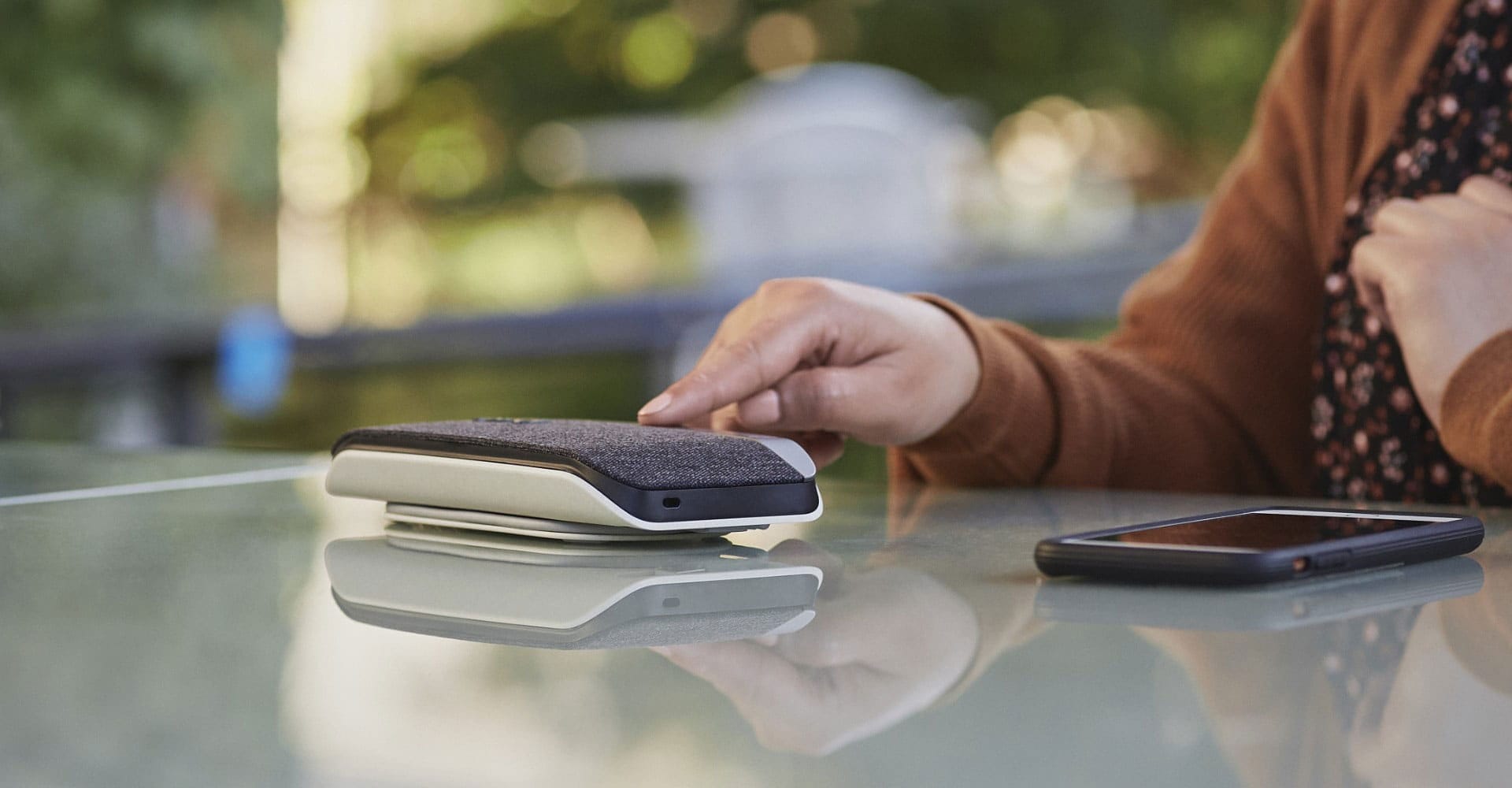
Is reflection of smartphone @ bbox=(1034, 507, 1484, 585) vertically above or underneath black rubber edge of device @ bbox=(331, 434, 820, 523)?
above

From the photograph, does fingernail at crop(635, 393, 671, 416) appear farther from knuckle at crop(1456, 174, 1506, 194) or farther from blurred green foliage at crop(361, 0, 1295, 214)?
blurred green foliage at crop(361, 0, 1295, 214)

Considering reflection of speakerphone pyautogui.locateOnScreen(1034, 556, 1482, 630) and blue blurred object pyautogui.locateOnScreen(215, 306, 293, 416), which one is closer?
reflection of speakerphone pyautogui.locateOnScreen(1034, 556, 1482, 630)

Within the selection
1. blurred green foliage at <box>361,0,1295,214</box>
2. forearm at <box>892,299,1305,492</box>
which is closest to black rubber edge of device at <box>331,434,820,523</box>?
forearm at <box>892,299,1305,492</box>

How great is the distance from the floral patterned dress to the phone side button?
1.51ft

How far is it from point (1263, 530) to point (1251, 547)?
0.15 ft

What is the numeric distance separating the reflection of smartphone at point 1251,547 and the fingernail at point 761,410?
23 centimetres

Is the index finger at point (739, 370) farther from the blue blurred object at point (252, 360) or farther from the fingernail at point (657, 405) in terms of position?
the blue blurred object at point (252, 360)

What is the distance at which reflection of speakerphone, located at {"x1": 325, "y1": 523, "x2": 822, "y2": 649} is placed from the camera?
363 millimetres

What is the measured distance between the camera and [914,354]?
0.78m

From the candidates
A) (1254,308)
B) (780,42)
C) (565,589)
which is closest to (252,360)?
(1254,308)

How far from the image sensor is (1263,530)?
0.48m

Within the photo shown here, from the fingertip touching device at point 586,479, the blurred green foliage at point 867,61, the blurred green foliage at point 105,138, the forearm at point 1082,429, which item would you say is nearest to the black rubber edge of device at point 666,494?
the fingertip touching device at point 586,479

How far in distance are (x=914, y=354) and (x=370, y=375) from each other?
2.21 m

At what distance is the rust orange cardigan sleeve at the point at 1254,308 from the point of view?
0.92 metres
